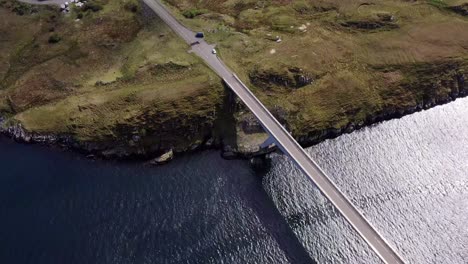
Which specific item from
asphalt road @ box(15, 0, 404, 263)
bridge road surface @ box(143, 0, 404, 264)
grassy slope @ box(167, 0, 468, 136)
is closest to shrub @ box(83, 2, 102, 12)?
asphalt road @ box(15, 0, 404, 263)

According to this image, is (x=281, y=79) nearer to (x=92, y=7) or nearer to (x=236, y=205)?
(x=236, y=205)

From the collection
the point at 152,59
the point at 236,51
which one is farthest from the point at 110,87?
the point at 236,51

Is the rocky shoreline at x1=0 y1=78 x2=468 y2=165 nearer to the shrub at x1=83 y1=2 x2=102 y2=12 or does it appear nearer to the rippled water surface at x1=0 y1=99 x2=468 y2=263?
the rippled water surface at x1=0 y1=99 x2=468 y2=263

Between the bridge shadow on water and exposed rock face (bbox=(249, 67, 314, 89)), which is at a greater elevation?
exposed rock face (bbox=(249, 67, 314, 89))

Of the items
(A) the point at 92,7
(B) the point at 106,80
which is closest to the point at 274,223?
(B) the point at 106,80

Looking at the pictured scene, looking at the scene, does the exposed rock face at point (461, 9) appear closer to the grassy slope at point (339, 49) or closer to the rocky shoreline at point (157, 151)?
the grassy slope at point (339, 49)

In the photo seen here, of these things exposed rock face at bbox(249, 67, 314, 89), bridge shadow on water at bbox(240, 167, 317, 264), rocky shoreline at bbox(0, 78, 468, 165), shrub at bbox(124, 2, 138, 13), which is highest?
shrub at bbox(124, 2, 138, 13)
